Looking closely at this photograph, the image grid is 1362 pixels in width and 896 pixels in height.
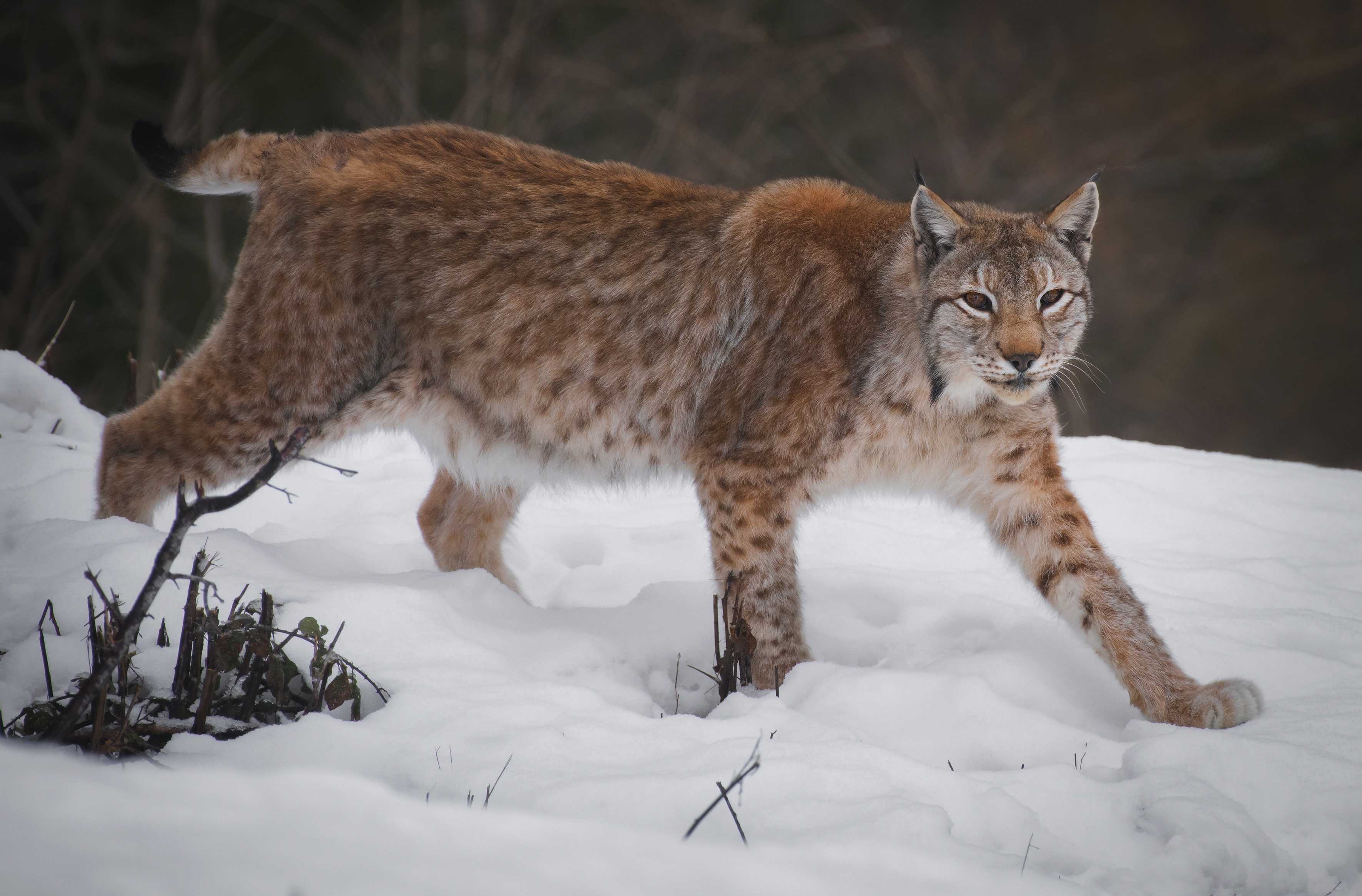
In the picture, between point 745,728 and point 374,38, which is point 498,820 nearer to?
point 745,728

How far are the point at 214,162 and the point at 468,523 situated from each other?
1370 mm

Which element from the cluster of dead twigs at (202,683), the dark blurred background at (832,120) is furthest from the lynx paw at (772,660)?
the dark blurred background at (832,120)

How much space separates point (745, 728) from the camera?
2246 millimetres

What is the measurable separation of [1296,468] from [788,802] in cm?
363

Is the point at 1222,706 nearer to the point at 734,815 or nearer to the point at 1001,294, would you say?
the point at 1001,294

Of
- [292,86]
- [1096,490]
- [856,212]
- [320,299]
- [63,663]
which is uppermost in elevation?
[292,86]

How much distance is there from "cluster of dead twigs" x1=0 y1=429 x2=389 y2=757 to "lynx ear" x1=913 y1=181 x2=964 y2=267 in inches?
70.9

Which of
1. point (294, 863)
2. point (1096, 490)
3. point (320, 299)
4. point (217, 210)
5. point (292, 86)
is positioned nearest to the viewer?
point (294, 863)

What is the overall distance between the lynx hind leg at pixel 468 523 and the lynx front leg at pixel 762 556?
87cm

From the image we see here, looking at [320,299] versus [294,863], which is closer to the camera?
[294,863]

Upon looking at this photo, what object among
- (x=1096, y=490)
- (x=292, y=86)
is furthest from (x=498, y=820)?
(x=292, y=86)

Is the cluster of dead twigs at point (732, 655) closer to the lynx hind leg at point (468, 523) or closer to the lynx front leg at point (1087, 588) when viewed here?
the lynx front leg at point (1087, 588)

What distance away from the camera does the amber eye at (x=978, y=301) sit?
2.84 metres

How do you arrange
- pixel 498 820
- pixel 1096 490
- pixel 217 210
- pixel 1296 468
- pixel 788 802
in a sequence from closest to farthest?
pixel 498 820
pixel 788 802
pixel 1096 490
pixel 1296 468
pixel 217 210
